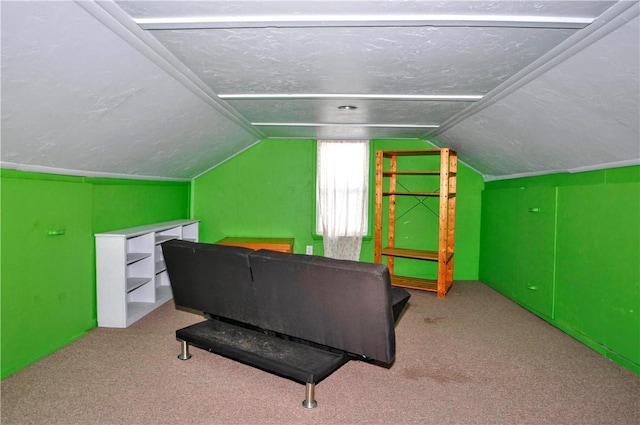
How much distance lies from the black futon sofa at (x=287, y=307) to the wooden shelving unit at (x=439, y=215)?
2.03 metres

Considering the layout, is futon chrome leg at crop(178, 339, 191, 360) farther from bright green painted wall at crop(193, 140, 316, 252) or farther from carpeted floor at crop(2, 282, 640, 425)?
bright green painted wall at crop(193, 140, 316, 252)

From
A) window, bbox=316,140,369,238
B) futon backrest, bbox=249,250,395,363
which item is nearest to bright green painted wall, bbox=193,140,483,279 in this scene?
window, bbox=316,140,369,238

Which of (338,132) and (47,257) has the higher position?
(338,132)

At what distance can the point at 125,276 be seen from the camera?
337cm

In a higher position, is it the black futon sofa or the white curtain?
the white curtain

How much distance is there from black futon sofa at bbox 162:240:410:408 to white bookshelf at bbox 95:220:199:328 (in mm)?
770

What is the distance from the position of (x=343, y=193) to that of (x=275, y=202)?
99 cm

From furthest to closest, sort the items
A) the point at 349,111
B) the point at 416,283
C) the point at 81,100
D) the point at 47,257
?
1. the point at 416,283
2. the point at 349,111
3. the point at 47,257
4. the point at 81,100

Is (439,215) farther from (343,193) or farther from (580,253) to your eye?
(580,253)

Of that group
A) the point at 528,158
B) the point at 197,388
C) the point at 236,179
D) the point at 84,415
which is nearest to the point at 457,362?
the point at 197,388

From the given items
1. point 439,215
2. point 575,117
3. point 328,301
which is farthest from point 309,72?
point 439,215

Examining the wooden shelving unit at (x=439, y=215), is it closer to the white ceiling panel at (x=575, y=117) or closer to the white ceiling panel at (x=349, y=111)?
the white ceiling panel at (x=575, y=117)

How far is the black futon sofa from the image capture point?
2.10 m

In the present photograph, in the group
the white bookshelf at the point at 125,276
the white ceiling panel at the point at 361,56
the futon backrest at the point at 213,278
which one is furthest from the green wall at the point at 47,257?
the white ceiling panel at the point at 361,56
